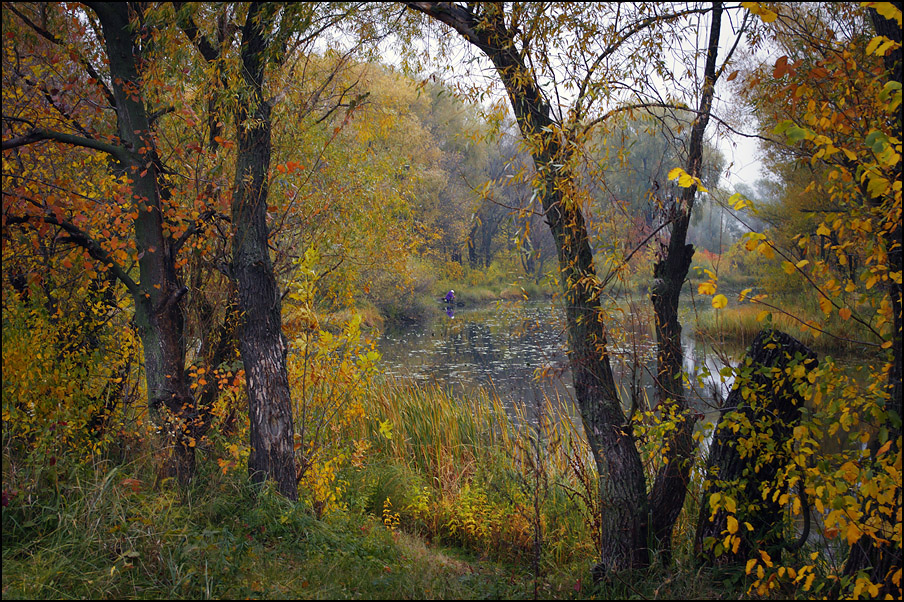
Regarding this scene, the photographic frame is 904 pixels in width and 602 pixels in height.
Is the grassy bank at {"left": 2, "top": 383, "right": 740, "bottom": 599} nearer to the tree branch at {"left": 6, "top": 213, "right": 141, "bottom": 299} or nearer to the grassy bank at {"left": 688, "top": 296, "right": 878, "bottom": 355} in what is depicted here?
the tree branch at {"left": 6, "top": 213, "right": 141, "bottom": 299}

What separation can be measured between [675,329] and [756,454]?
0.85 metres

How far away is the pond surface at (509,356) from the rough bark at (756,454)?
36 cm

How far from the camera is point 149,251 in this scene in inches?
155

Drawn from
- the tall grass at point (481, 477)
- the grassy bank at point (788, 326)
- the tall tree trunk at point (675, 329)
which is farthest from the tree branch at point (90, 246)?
the grassy bank at point (788, 326)

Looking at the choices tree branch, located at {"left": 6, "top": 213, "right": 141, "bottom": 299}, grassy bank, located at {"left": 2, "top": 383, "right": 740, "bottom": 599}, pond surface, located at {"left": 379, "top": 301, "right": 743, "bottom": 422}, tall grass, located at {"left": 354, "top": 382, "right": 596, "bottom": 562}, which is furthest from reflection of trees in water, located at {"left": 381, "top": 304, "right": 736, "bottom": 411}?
tree branch, located at {"left": 6, "top": 213, "right": 141, "bottom": 299}

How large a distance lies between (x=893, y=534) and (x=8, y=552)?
4045 mm

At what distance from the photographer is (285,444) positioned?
4.23 meters

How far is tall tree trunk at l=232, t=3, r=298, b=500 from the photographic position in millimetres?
4188

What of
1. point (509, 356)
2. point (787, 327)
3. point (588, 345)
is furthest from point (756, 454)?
point (787, 327)

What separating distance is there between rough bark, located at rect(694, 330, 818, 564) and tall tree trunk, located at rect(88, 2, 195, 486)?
3277 mm

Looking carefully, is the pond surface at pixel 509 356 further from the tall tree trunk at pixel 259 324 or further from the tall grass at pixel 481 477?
Result: the tall tree trunk at pixel 259 324

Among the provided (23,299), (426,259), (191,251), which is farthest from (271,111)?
(426,259)

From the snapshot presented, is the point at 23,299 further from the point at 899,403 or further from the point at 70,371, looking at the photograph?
the point at 899,403

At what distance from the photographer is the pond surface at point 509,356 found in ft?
13.1
